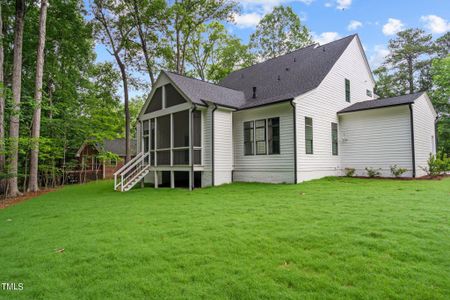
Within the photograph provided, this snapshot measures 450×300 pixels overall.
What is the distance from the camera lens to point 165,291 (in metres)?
2.57

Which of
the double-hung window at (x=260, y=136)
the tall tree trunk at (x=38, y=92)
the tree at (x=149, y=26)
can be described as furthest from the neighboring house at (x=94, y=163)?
the double-hung window at (x=260, y=136)

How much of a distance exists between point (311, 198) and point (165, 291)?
5436mm

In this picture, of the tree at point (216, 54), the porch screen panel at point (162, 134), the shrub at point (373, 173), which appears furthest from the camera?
the tree at point (216, 54)

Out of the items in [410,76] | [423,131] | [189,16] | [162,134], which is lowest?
[423,131]

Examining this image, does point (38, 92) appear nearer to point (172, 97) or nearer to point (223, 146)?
point (172, 97)

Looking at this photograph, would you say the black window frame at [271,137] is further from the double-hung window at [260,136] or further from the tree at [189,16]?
the tree at [189,16]

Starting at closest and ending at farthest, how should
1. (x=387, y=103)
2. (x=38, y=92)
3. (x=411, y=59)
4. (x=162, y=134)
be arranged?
(x=387, y=103)
(x=38, y=92)
(x=162, y=134)
(x=411, y=59)

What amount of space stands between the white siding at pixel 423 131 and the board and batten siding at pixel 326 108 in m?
3.17

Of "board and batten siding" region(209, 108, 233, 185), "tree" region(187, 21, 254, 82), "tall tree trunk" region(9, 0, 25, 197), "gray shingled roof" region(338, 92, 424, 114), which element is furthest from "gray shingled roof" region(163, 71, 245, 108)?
"tree" region(187, 21, 254, 82)

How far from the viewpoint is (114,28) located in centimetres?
1994

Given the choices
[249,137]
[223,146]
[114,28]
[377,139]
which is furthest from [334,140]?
[114,28]

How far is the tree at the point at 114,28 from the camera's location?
19.2 metres

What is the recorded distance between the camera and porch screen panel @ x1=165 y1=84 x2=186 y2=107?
1205cm

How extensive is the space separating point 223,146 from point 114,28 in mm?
14836
